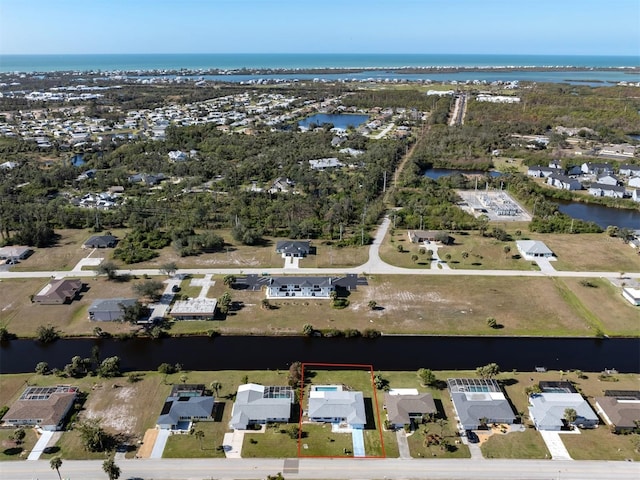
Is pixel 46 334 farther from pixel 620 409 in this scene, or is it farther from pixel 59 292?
pixel 620 409

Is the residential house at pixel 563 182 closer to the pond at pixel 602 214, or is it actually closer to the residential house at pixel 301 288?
the pond at pixel 602 214

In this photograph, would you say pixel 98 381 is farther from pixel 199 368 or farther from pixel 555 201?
A: pixel 555 201

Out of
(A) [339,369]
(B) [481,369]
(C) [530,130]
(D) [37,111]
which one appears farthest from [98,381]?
(D) [37,111]

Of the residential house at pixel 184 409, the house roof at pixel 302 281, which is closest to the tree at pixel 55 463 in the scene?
the residential house at pixel 184 409

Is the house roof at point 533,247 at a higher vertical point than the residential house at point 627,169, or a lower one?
lower

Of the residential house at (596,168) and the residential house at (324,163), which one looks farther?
the residential house at (324,163)

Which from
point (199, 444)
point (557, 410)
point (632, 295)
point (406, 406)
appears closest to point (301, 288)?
point (406, 406)

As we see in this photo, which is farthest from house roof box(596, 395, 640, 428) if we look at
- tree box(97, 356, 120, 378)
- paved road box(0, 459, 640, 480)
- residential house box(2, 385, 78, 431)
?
residential house box(2, 385, 78, 431)
